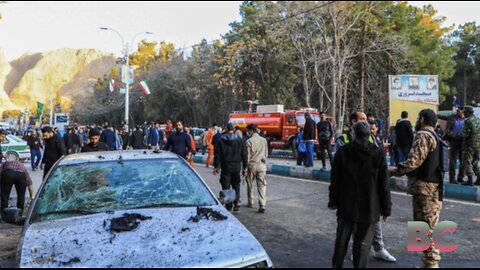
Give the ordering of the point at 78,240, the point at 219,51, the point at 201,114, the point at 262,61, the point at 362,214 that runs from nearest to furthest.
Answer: the point at 78,240
the point at 362,214
the point at 262,61
the point at 219,51
the point at 201,114

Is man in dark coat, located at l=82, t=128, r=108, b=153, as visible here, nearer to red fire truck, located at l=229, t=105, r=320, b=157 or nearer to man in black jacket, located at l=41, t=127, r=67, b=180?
man in black jacket, located at l=41, t=127, r=67, b=180

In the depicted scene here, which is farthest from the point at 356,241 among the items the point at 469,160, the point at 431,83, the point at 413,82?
the point at 431,83

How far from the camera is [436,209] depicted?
179 inches

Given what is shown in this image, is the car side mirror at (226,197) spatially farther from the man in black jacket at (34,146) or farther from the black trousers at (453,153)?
the man in black jacket at (34,146)

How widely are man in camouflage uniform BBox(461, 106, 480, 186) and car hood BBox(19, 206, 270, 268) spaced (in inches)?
308

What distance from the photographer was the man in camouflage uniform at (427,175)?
4.47 metres

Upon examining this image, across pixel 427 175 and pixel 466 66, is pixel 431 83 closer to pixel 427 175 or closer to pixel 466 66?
pixel 427 175

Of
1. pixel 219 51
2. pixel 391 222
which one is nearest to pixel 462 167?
pixel 391 222

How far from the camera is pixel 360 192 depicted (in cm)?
396

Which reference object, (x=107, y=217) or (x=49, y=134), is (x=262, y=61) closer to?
(x=49, y=134)

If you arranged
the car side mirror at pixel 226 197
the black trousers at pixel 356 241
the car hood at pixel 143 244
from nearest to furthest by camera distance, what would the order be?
the car hood at pixel 143 244 → the black trousers at pixel 356 241 → the car side mirror at pixel 226 197

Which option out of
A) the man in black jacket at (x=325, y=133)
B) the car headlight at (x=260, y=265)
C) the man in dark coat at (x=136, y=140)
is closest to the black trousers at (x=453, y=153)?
the man in black jacket at (x=325, y=133)

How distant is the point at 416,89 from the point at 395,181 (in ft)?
17.1

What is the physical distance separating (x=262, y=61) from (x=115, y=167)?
2313 cm
